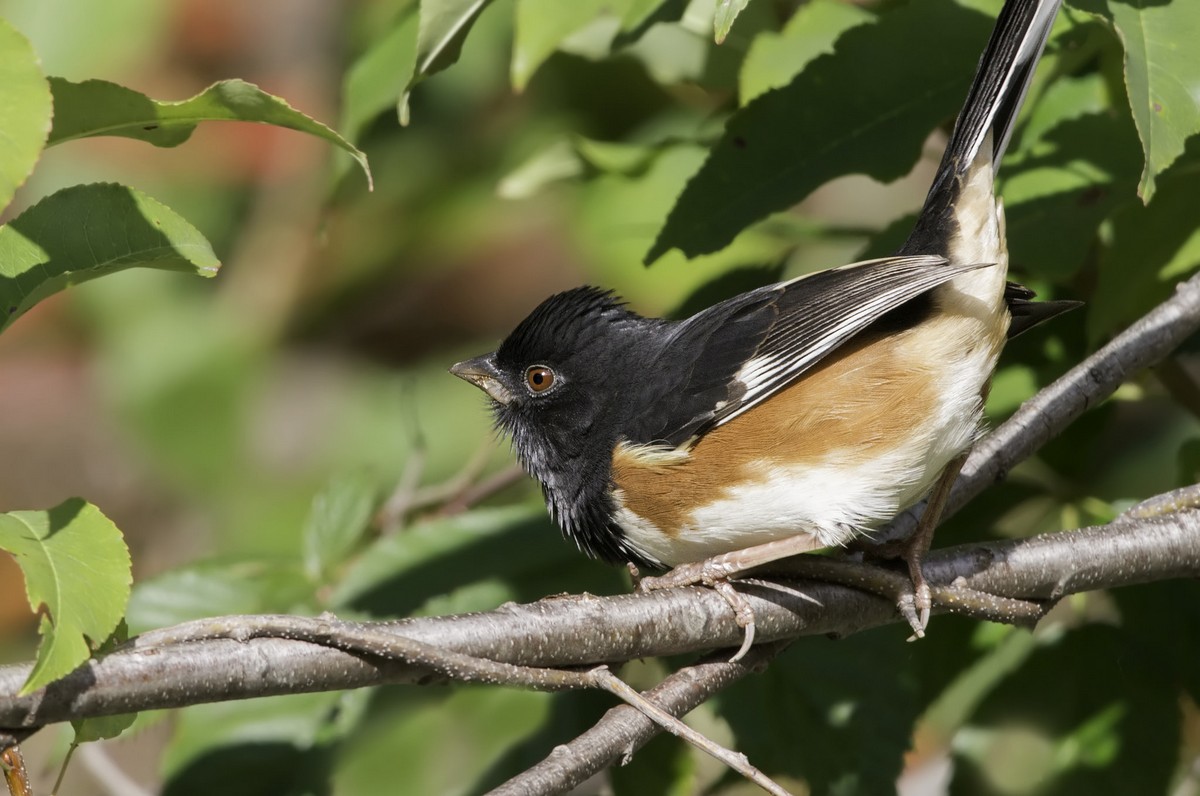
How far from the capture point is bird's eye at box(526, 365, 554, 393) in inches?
105

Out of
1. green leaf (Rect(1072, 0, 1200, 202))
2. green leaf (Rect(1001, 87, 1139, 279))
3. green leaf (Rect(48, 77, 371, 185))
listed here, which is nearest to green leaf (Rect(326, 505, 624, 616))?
green leaf (Rect(1001, 87, 1139, 279))

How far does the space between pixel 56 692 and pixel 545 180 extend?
170 cm

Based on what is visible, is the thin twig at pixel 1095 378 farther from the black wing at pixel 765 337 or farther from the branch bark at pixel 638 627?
the black wing at pixel 765 337

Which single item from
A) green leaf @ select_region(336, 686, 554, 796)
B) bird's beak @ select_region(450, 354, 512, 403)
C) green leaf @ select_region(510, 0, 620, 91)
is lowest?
green leaf @ select_region(336, 686, 554, 796)

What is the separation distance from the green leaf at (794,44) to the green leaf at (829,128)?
0.26 ft

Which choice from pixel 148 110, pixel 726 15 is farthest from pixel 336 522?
pixel 726 15

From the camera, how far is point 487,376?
108 inches

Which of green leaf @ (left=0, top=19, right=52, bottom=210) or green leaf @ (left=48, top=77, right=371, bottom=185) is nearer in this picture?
green leaf @ (left=0, top=19, right=52, bottom=210)

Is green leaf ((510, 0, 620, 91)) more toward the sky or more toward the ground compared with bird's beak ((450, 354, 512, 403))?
more toward the sky

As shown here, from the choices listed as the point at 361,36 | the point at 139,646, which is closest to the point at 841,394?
the point at 139,646

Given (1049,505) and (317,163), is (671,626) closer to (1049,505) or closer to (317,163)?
(1049,505)

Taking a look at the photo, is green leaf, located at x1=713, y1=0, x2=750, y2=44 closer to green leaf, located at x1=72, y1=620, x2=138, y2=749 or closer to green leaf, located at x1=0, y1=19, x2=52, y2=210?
green leaf, located at x1=0, y1=19, x2=52, y2=210

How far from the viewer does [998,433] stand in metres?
2.16

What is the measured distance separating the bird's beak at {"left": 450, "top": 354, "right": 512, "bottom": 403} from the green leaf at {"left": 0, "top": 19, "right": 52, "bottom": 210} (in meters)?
1.50
